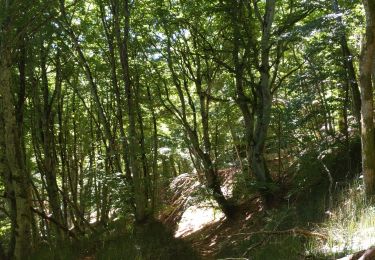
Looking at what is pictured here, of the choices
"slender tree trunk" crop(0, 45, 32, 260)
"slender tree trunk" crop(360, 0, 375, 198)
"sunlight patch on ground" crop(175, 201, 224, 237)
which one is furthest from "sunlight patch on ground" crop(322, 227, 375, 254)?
"sunlight patch on ground" crop(175, 201, 224, 237)

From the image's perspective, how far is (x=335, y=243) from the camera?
196 inches

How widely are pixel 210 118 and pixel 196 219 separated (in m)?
3.82

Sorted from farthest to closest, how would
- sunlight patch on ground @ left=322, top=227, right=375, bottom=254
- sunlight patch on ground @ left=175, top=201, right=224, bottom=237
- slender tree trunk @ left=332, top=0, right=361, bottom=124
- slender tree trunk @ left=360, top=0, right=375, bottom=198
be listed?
sunlight patch on ground @ left=175, top=201, right=224, bottom=237
slender tree trunk @ left=332, top=0, right=361, bottom=124
slender tree trunk @ left=360, top=0, right=375, bottom=198
sunlight patch on ground @ left=322, top=227, right=375, bottom=254

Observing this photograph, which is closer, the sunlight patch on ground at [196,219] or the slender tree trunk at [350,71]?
the slender tree trunk at [350,71]

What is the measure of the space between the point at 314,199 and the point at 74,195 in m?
7.87

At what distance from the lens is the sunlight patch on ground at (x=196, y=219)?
43.9 ft

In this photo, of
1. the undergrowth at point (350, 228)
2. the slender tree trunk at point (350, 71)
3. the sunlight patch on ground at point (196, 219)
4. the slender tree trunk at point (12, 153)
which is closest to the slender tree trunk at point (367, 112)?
the undergrowth at point (350, 228)

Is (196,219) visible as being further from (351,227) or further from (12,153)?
(351,227)

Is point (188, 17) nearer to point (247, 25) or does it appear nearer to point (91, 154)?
point (247, 25)

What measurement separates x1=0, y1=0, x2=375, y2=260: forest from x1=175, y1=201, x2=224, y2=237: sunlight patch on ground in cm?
12

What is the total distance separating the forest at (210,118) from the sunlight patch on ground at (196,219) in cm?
12

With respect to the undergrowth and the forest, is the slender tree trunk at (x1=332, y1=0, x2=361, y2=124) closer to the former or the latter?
the forest

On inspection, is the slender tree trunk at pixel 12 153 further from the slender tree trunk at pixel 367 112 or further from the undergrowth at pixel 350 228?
the slender tree trunk at pixel 367 112

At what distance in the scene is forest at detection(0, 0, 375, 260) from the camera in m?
6.77
